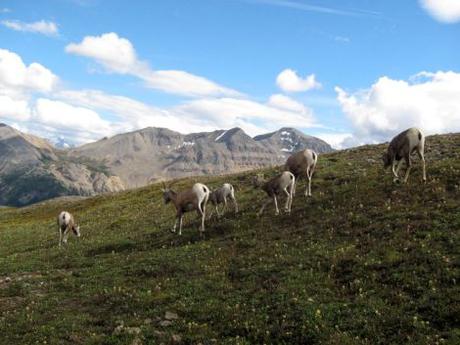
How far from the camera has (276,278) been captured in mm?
20906

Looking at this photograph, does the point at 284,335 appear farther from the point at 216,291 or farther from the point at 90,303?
the point at 90,303

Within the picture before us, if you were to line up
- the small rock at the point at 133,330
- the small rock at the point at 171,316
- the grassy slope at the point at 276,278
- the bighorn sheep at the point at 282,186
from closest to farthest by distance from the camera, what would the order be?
the grassy slope at the point at 276,278
the small rock at the point at 133,330
the small rock at the point at 171,316
the bighorn sheep at the point at 282,186

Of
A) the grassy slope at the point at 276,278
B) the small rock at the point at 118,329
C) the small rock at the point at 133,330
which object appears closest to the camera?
the grassy slope at the point at 276,278

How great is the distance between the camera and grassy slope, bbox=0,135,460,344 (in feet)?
54.8

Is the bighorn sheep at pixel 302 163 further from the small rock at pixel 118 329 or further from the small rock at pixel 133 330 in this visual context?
→ the small rock at pixel 118 329

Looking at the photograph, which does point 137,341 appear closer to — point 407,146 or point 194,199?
point 194,199

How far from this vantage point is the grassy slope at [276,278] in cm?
1670

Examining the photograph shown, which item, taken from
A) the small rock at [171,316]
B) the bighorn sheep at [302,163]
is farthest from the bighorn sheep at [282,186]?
the small rock at [171,316]

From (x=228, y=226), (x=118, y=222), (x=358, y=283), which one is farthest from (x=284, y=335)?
(x=118, y=222)

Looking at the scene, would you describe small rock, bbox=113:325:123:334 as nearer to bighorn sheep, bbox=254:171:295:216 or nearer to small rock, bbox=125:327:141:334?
small rock, bbox=125:327:141:334

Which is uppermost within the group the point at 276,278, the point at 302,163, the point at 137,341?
the point at 302,163

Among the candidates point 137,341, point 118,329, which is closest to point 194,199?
point 118,329

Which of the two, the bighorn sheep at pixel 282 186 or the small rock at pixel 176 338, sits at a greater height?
the bighorn sheep at pixel 282 186

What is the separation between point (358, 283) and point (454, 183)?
566 inches
